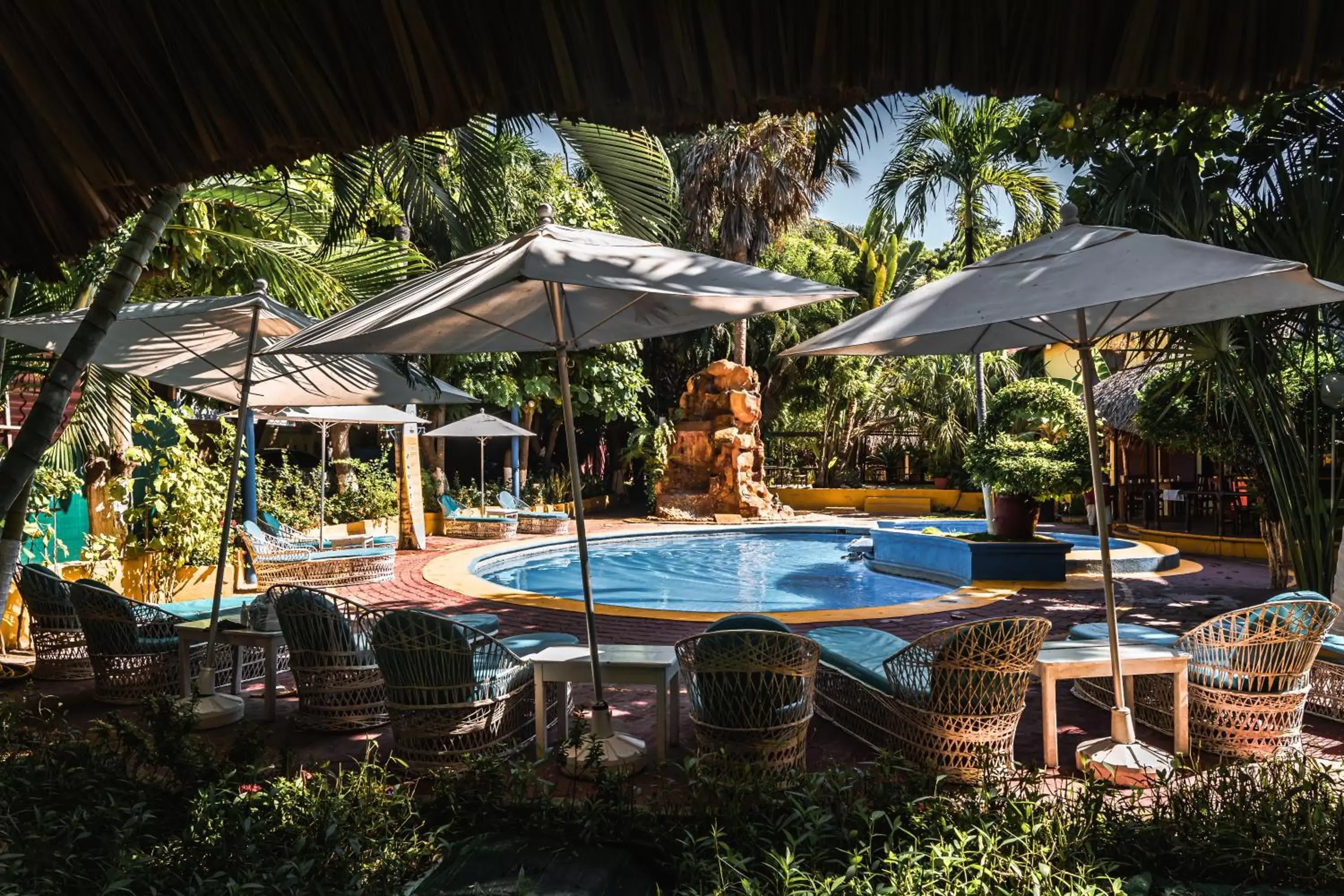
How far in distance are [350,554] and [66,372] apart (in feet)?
28.3

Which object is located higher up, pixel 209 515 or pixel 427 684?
pixel 209 515

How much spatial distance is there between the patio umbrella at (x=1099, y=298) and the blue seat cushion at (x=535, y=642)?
7.44ft

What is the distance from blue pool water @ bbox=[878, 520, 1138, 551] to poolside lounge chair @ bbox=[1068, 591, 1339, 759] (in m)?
9.08

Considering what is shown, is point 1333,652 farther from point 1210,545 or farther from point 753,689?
point 1210,545

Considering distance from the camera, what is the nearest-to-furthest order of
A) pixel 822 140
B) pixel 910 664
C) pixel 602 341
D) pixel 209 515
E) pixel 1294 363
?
pixel 910 664
pixel 822 140
pixel 602 341
pixel 1294 363
pixel 209 515

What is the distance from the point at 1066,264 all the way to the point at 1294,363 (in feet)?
16.7

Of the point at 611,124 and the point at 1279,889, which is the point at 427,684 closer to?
the point at 611,124

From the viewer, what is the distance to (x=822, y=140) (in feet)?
15.6

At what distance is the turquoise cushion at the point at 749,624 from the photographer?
4.23m

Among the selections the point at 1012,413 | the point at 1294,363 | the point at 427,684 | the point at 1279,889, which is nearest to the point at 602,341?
the point at 427,684

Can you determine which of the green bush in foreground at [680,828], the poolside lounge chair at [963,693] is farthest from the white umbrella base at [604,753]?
the poolside lounge chair at [963,693]

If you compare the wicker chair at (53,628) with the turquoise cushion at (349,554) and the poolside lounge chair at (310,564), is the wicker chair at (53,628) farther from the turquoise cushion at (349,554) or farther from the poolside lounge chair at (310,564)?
the turquoise cushion at (349,554)

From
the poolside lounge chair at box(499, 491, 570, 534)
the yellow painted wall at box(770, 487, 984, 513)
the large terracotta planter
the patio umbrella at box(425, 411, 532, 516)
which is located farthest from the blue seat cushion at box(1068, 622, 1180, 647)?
the yellow painted wall at box(770, 487, 984, 513)

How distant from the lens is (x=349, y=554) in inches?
449
